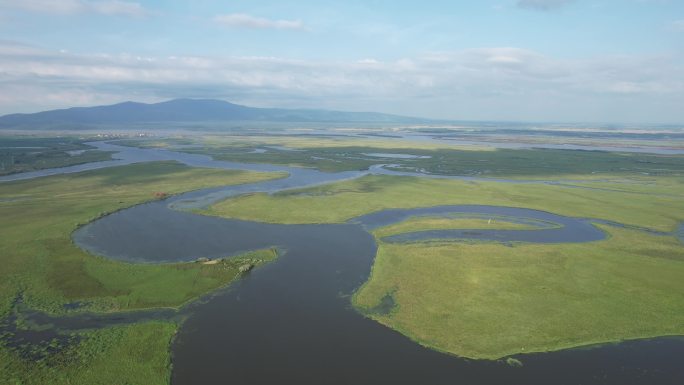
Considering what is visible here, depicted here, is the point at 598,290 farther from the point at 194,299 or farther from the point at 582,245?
the point at 194,299

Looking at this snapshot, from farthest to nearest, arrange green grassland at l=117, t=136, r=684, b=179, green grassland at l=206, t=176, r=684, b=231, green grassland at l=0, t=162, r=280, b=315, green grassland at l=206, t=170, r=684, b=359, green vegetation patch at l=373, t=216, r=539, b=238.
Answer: green grassland at l=117, t=136, r=684, b=179 < green grassland at l=206, t=176, r=684, b=231 < green vegetation patch at l=373, t=216, r=539, b=238 < green grassland at l=0, t=162, r=280, b=315 < green grassland at l=206, t=170, r=684, b=359

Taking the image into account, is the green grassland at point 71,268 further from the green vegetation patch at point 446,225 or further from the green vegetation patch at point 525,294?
the green vegetation patch at point 446,225

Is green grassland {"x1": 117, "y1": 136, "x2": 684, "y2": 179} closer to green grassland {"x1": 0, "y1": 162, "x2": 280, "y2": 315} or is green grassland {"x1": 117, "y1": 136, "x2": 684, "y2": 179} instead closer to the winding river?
green grassland {"x1": 0, "y1": 162, "x2": 280, "y2": 315}

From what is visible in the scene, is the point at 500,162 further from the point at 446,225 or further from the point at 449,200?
the point at 446,225

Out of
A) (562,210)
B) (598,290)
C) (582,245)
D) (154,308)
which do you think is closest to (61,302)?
(154,308)

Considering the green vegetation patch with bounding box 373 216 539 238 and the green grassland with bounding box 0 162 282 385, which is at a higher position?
the green vegetation patch with bounding box 373 216 539 238

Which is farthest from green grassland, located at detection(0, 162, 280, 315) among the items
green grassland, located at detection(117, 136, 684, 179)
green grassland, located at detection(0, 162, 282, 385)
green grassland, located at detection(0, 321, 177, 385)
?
green grassland, located at detection(117, 136, 684, 179)
